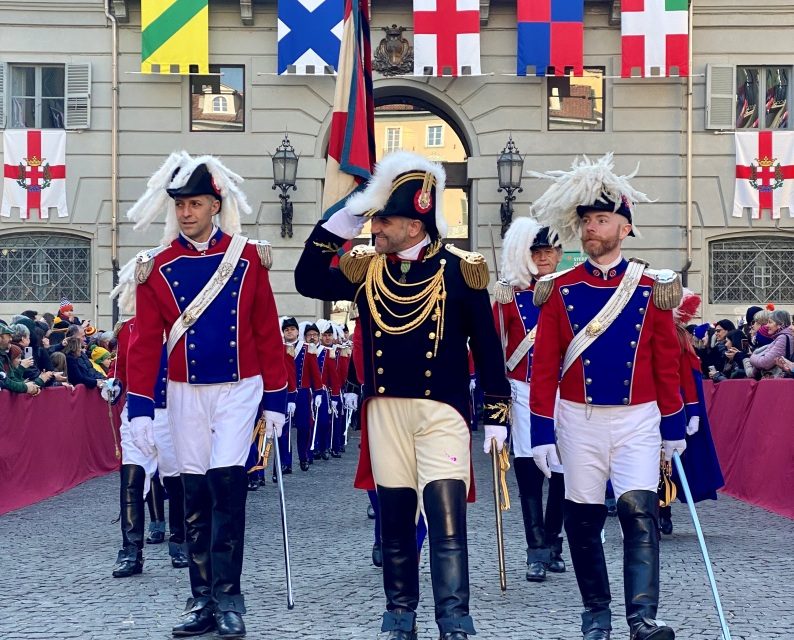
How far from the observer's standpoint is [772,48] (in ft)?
86.0

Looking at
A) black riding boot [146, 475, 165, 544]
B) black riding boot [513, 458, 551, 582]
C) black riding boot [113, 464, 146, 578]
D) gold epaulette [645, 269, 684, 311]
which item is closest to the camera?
gold epaulette [645, 269, 684, 311]

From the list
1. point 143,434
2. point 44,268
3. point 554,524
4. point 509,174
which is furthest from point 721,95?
point 143,434

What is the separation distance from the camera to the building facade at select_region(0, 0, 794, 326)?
2620 centimetres

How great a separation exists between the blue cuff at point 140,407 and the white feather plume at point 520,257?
3.20m

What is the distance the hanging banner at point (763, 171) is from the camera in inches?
1021

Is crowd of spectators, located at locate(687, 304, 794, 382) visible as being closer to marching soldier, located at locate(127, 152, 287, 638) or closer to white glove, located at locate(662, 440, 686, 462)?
white glove, located at locate(662, 440, 686, 462)

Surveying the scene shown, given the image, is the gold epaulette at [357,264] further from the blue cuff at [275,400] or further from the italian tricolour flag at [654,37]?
the italian tricolour flag at [654,37]

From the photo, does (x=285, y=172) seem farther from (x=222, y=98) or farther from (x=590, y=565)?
(x=590, y=565)

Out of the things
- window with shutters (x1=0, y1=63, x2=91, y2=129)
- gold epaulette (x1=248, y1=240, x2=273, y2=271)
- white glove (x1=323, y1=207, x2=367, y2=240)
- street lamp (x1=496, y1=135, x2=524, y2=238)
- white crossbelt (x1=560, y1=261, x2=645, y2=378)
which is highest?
window with shutters (x1=0, y1=63, x2=91, y2=129)

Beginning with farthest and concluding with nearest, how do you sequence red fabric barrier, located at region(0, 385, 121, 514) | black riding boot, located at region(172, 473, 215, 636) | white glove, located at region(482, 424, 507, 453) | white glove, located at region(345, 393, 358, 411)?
white glove, located at region(345, 393, 358, 411), red fabric barrier, located at region(0, 385, 121, 514), black riding boot, located at region(172, 473, 215, 636), white glove, located at region(482, 424, 507, 453)

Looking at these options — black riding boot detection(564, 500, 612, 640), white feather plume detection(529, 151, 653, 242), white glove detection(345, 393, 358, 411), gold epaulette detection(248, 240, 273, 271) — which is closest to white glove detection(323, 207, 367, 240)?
gold epaulette detection(248, 240, 273, 271)

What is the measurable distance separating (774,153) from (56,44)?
1379 centimetres

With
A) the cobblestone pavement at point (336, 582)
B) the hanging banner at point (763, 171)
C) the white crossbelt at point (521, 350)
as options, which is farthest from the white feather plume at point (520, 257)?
the hanging banner at point (763, 171)

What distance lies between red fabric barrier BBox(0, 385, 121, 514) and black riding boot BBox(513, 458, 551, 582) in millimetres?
5561
